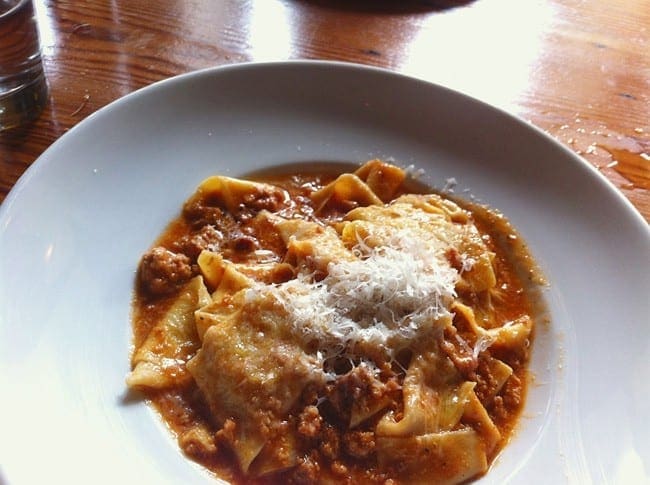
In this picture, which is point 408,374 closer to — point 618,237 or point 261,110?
point 618,237

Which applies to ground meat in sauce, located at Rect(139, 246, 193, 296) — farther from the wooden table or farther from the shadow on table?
the shadow on table

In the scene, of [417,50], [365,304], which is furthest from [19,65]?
[417,50]

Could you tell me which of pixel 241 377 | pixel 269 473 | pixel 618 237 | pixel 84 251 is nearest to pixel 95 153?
pixel 84 251

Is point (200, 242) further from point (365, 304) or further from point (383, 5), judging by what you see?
point (383, 5)

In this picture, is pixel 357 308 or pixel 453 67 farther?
pixel 453 67

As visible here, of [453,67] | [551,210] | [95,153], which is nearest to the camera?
[95,153]

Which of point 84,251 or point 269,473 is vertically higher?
point 84,251

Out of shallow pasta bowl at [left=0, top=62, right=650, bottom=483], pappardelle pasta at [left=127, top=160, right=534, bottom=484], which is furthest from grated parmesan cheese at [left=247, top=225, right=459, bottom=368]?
shallow pasta bowl at [left=0, top=62, right=650, bottom=483]

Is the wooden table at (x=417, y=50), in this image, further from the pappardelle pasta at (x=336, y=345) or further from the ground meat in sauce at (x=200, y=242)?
the pappardelle pasta at (x=336, y=345)
